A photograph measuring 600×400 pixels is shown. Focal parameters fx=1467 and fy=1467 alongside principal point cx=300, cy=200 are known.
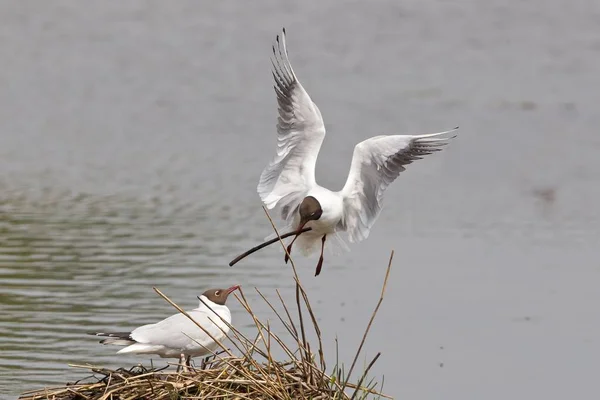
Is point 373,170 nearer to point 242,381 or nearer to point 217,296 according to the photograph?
point 217,296

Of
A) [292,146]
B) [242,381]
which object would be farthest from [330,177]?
[242,381]

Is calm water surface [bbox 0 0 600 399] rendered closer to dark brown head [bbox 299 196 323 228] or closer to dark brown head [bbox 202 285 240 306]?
dark brown head [bbox 202 285 240 306]

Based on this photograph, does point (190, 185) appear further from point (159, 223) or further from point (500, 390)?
point (500, 390)

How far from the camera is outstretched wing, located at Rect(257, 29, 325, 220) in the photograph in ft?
28.1

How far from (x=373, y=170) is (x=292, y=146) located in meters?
0.53

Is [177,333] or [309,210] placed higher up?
[309,210]

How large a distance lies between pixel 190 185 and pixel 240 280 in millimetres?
3330

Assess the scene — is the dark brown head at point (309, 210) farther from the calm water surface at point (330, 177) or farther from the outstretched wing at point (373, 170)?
the calm water surface at point (330, 177)

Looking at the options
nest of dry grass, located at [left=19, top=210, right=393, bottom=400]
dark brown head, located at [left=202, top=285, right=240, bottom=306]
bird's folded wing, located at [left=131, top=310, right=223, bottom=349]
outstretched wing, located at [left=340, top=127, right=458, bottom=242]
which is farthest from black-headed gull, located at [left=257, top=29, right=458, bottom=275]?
nest of dry grass, located at [left=19, top=210, right=393, bottom=400]

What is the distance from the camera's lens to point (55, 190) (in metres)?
13.7

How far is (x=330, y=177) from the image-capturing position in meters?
13.6

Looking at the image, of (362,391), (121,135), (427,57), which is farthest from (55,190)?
(362,391)

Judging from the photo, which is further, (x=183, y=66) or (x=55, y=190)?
(x=183, y=66)

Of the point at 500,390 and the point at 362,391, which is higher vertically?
the point at 362,391
